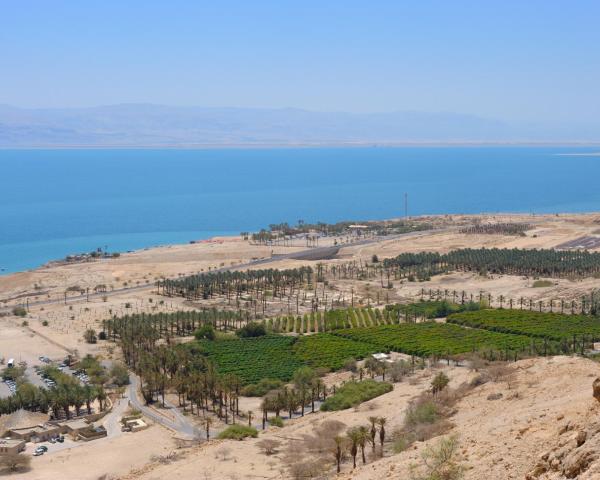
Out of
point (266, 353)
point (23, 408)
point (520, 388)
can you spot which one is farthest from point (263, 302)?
point (520, 388)

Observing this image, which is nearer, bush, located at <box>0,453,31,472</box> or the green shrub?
the green shrub

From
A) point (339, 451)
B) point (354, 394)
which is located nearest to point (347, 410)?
point (354, 394)

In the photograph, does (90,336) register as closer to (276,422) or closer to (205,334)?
(205,334)

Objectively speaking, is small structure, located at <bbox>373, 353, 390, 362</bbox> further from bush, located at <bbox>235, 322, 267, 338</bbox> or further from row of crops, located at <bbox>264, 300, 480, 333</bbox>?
bush, located at <bbox>235, 322, 267, 338</bbox>

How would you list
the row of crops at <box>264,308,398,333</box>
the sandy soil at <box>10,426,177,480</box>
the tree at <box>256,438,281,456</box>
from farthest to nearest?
1. the row of crops at <box>264,308,398,333</box>
2. the sandy soil at <box>10,426,177,480</box>
3. the tree at <box>256,438,281,456</box>

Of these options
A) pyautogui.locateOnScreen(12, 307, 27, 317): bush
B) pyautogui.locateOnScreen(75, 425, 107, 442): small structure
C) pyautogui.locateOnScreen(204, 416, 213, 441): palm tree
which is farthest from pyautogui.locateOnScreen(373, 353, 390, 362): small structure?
pyautogui.locateOnScreen(12, 307, 27, 317): bush

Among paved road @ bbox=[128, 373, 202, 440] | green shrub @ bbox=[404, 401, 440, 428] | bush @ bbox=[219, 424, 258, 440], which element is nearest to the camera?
green shrub @ bbox=[404, 401, 440, 428]

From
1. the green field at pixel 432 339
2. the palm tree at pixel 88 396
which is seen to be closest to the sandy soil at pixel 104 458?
the palm tree at pixel 88 396
